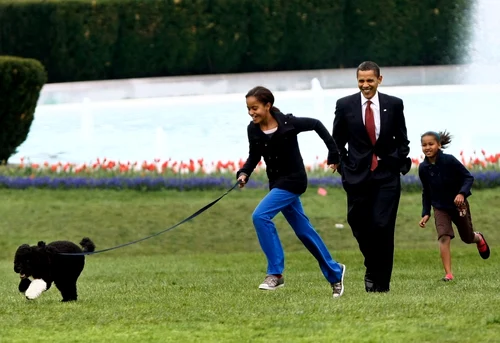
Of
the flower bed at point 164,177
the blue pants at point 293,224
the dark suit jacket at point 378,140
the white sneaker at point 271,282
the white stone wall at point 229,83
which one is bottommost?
the white stone wall at point 229,83

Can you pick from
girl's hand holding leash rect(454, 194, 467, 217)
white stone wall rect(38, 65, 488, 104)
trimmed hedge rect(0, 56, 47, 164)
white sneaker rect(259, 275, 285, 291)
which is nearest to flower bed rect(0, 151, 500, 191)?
trimmed hedge rect(0, 56, 47, 164)

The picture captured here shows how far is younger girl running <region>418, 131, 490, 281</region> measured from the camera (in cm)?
968

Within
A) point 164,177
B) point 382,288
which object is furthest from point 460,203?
point 164,177

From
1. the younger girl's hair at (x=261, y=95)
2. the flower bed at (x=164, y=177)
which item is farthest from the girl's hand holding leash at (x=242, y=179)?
the flower bed at (x=164, y=177)

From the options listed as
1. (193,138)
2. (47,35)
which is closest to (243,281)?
(193,138)

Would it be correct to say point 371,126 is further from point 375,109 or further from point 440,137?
point 440,137

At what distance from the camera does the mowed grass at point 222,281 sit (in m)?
6.80

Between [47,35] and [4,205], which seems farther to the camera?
[47,35]

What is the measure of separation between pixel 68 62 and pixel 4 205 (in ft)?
38.2

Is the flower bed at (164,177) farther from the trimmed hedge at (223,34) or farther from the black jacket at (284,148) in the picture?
the trimmed hedge at (223,34)

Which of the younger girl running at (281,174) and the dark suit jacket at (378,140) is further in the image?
the younger girl running at (281,174)

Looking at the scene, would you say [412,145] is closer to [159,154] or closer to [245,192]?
[159,154]

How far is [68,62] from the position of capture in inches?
1058

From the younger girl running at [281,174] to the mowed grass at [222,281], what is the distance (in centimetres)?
29
